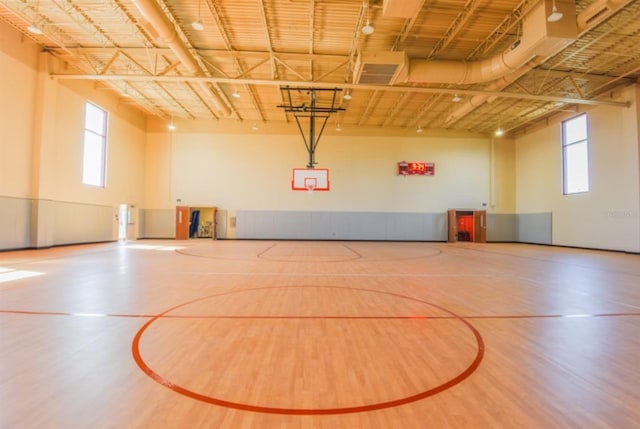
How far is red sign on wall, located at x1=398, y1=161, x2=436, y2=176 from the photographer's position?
17734mm

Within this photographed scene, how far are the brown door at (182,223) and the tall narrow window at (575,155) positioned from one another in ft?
63.1

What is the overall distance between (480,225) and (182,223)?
55.1ft

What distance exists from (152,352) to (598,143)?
56.7ft

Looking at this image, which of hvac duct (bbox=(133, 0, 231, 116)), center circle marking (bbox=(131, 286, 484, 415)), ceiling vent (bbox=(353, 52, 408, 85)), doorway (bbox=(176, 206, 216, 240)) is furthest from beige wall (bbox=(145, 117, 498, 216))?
center circle marking (bbox=(131, 286, 484, 415))

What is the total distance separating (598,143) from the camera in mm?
13156

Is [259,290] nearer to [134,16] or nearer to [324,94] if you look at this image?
[134,16]

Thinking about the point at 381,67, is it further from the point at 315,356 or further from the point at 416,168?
the point at 416,168

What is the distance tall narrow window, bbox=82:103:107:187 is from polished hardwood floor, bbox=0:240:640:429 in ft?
32.0

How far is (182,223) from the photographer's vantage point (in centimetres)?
1731

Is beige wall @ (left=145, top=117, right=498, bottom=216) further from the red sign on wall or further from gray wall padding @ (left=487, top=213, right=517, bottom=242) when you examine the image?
gray wall padding @ (left=487, top=213, right=517, bottom=242)

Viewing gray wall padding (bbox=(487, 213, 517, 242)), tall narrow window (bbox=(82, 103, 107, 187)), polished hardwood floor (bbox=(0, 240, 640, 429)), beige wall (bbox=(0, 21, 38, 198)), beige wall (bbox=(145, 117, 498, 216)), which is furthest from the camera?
gray wall padding (bbox=(487, 213, 517, 242))

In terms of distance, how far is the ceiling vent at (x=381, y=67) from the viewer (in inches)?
358

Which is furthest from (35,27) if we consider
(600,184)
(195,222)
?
(600,184)

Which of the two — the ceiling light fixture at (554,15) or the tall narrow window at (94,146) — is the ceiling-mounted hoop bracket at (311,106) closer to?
the ceiling light fixture at (554,15)
